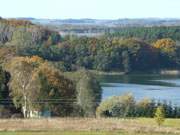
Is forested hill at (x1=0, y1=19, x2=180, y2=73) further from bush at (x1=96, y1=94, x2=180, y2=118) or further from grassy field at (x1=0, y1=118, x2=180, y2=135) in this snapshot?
grassy field at (x1=0, y1=118, x2=180, y2=135)

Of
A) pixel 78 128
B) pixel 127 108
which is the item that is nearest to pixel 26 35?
pixel 127 108

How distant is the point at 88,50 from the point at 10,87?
65680 millimetres

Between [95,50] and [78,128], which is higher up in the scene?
[78,128]

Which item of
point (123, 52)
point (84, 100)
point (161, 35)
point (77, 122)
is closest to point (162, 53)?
point (123, 52)

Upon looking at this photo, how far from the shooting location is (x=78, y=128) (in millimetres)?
18234

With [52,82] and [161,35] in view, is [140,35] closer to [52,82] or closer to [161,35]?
[161,35]

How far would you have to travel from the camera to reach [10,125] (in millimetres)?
18453

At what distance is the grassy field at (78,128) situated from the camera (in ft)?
57.7

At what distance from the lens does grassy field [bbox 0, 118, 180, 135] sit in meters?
17.6

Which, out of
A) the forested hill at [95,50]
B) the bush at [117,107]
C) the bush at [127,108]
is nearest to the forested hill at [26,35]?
the forested hill at [95,50]

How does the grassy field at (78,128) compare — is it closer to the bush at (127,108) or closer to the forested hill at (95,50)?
the bush at (127,108)

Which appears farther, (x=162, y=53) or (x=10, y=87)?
(x=162, y=53)

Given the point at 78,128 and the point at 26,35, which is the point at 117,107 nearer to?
the point at 78,128

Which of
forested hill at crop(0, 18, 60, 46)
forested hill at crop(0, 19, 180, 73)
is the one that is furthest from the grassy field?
forested hill at crop(0, 18, 60, 46)
